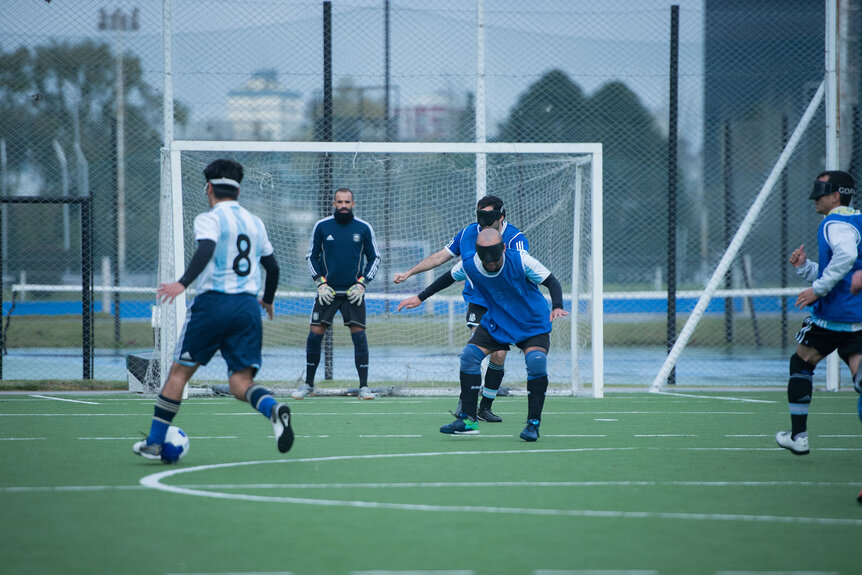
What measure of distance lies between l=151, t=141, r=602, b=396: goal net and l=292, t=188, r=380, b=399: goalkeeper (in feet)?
2.24

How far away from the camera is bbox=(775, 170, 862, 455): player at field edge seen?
625 centimetres

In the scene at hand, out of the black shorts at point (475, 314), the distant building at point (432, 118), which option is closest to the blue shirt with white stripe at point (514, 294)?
the black shorts at point (475, 314)

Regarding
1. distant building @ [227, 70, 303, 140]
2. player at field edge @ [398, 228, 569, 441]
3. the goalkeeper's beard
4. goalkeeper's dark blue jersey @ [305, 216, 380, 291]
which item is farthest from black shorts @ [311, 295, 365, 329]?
distant building @ [227, 70, 303, 140]

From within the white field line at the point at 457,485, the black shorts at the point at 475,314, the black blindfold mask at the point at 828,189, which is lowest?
the white field line at the point at 457,485

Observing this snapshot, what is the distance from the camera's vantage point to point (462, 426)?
25.8ft

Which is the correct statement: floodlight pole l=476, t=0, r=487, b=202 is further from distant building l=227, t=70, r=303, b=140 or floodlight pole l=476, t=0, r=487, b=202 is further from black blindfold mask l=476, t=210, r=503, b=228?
black blindfold mask l=476, t=210, r=503, b=228

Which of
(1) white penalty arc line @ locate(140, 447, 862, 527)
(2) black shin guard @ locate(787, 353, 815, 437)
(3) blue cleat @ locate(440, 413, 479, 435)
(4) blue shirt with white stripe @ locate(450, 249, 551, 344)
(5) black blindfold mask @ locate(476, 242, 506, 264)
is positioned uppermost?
(5) black blindfold mask @ locate(476, 242, 506, 264)

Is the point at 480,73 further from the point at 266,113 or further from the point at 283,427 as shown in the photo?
the point at 266,113

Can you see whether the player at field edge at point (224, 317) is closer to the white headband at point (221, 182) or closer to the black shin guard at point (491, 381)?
the white headband at point (221, 182)

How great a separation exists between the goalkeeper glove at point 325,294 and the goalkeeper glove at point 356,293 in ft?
0.63

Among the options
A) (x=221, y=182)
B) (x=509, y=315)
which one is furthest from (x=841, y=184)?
(x=221, y=182)

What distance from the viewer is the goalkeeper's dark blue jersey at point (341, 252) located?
11289 millimetres

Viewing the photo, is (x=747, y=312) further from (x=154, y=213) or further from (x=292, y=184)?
(x=154, y=213)

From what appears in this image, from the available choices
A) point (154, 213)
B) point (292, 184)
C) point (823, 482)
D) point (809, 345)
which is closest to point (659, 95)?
point (292, 184)
